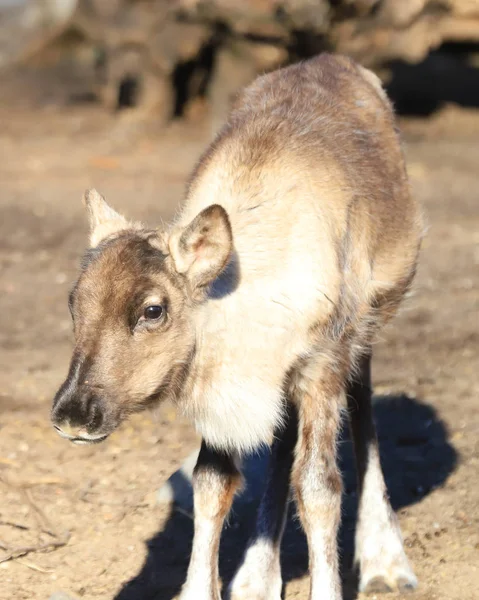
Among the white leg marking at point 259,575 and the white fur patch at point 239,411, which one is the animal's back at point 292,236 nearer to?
the white fur patch at point 239,411

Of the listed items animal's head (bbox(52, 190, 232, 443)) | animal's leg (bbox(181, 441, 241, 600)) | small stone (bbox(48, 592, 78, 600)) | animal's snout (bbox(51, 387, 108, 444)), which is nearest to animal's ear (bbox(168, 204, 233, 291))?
animal's head (bbox(52, 190, 232, 443))

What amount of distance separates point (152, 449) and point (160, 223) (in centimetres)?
146

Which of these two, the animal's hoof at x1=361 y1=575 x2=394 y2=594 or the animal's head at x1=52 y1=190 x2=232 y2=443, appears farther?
the animal's hoof at x1=361 y1=575 x2=394 y2=594

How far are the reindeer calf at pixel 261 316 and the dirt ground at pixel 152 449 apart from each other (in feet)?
1.41

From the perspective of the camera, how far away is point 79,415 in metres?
4.41

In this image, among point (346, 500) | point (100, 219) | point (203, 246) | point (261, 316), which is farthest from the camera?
point (346, 500)

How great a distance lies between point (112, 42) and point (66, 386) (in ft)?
39.3

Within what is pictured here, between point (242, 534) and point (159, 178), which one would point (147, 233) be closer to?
point (242, 534)

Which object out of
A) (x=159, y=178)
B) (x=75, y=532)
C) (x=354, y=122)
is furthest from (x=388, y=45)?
(x=75, y=532)

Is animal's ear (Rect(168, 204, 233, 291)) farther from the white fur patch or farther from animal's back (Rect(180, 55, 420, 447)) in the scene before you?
the white fur patch

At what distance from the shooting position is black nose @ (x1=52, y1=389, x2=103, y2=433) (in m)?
4.41

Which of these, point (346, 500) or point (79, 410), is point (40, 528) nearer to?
point (346, 500)

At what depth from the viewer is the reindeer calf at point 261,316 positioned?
15.1 feet

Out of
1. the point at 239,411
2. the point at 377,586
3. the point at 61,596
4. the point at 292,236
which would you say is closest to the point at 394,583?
the point at 377,586
